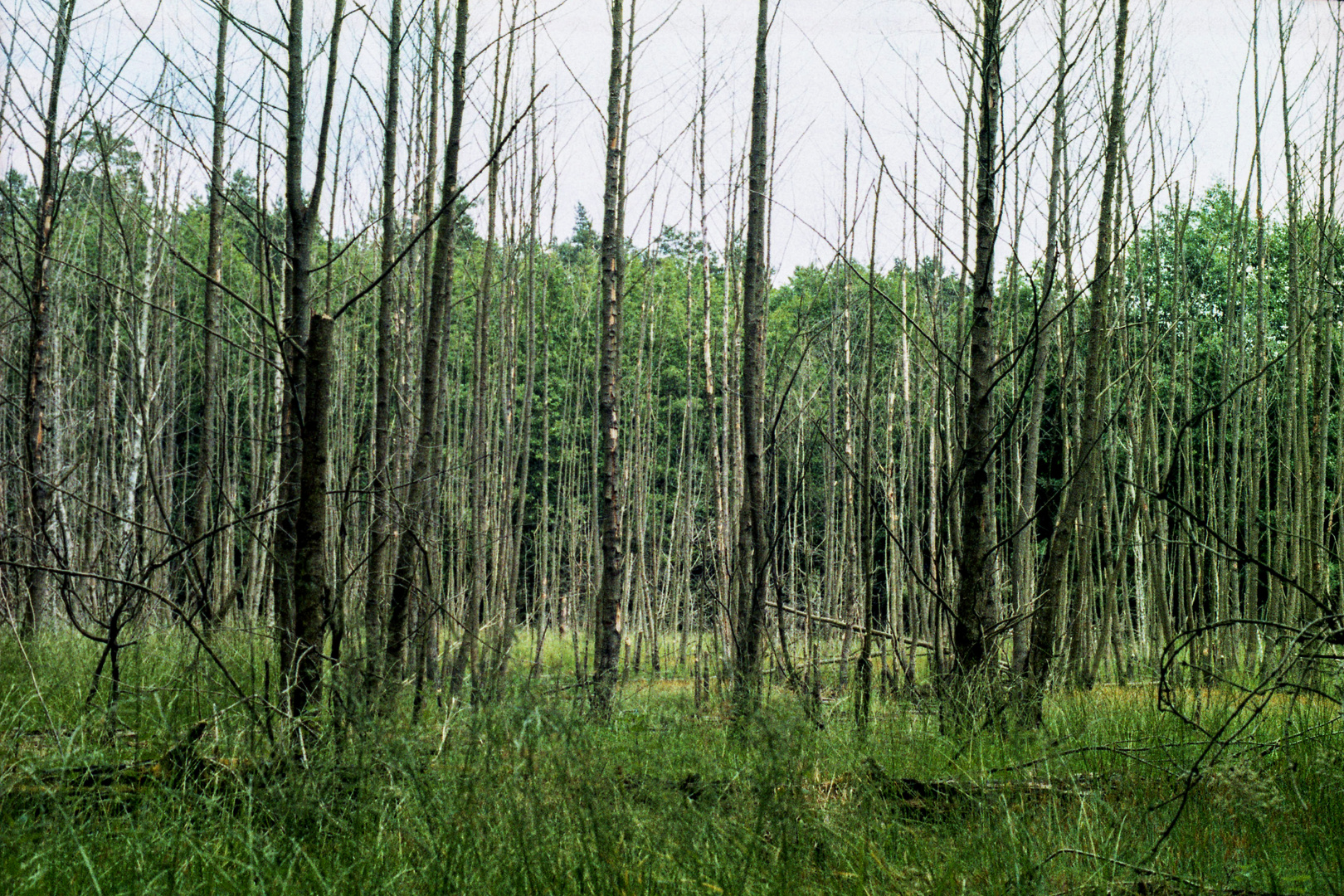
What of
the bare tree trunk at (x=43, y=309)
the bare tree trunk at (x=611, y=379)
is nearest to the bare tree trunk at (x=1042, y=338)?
the bare tree trunk at (x=611, y=379)

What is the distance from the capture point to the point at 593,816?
5.48 feet

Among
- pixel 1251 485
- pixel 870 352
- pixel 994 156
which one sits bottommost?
pixel 1251 485

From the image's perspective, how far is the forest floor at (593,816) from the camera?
1.77 m

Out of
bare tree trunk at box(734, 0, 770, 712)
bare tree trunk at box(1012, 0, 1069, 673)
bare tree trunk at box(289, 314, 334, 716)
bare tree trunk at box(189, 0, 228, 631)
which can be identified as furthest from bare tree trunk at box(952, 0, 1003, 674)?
bare tree trunk at box(189, 0, 228, 631)

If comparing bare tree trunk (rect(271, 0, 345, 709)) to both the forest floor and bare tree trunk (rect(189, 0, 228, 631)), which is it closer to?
the forest floor

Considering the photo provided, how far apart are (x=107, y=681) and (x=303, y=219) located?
7.23 feet

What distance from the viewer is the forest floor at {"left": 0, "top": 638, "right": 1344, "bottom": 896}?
1.77 m

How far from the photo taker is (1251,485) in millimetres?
5289

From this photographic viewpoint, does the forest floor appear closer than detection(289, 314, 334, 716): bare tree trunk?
Yes

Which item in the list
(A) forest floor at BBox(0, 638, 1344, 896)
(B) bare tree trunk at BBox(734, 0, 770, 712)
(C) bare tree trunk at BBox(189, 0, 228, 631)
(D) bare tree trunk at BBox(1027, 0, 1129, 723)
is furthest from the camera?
(C) bare tree trunk at BBox(189, 0, 228, 631)

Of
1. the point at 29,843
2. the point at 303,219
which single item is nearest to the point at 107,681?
the point at 29,843

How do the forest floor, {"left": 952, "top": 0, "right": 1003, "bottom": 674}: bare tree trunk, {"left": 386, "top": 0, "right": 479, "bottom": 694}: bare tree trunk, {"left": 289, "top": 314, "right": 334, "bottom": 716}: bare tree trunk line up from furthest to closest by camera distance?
1. {"left": 386, "top": 0, "right": 479, "bottom": 694}: bare tree trunk
2. {"left": 952, "top": 0, "right": 1003, "bottom": 674}: bare tree trunk
3. {"left": 289, "top": 314, "right": 334, "bottom": 716}: bare tree trunk
4. the forest floor

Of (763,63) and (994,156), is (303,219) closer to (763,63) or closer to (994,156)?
(994,156)

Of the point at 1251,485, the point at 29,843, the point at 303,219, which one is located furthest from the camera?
the point at 1251,485
